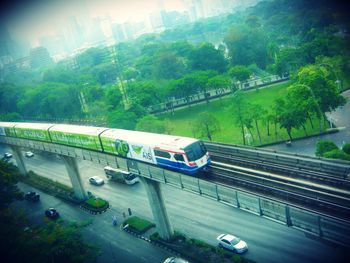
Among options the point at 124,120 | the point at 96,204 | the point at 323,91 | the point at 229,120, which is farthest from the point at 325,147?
the point at 124,120

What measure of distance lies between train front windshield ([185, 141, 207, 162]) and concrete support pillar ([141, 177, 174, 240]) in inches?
139

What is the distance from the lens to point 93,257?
22.8m

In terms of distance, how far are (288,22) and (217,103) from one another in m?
45.9

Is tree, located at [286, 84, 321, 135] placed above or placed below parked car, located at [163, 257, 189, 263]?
above

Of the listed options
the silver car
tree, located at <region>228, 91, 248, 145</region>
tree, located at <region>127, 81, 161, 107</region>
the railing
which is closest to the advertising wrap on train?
the railing

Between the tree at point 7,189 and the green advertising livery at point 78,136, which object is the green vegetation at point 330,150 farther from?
the tree at point 7,189

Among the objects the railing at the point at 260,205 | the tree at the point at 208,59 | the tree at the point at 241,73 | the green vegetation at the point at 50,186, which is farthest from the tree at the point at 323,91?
the tree at the point at 208,59

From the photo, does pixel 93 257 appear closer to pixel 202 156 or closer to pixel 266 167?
pixel 202 156

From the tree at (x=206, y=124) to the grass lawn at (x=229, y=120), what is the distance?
1.91 metres

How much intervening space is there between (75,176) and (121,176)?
5.83 metres

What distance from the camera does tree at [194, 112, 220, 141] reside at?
42281 mm

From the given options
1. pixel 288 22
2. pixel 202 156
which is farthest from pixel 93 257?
pixel 288 22

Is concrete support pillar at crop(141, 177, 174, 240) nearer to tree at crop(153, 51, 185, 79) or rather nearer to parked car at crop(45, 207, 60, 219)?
parked car at crop(45, 207, 60, 219)

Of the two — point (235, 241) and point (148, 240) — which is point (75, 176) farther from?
point (235, 241)
